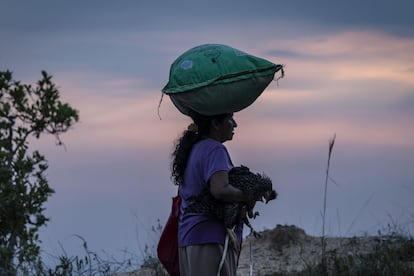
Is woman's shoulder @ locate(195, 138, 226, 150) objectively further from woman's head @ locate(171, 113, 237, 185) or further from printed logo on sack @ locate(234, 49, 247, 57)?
printed logo on sack @ locate(234, 49, 247, 57)

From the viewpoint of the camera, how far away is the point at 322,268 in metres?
7.82

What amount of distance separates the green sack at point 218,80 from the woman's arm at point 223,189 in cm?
38

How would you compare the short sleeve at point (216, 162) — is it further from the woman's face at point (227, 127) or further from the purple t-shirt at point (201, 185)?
the woman's face at point (227, 127)

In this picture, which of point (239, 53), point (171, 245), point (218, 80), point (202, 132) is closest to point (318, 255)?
point (171, 245)

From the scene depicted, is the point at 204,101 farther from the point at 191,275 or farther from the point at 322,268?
the point at 322,268

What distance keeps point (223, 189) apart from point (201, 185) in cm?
22

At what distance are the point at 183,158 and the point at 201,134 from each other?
0.18 m

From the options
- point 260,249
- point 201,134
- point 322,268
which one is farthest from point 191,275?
point 260,249

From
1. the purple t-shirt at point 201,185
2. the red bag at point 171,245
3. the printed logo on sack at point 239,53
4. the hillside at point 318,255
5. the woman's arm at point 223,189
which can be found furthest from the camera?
the hillside at point 318,255

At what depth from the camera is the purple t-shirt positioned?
16.8 ft

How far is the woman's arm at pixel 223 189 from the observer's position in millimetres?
5017

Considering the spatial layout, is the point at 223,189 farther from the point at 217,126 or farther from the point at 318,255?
the point at 318,255

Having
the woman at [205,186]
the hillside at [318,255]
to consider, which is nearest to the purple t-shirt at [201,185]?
the woman at [205,186]

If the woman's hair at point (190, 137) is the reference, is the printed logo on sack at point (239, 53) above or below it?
above
